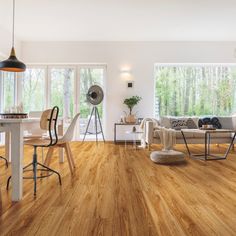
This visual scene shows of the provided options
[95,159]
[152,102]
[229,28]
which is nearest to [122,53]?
[152,102]

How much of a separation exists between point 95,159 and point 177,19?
3413mm

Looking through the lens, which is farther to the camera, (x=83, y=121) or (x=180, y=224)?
(x=83, y=121)

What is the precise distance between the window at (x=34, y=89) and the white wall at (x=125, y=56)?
0.34 metres

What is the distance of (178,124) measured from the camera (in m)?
5.54

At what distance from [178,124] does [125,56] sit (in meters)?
2.55

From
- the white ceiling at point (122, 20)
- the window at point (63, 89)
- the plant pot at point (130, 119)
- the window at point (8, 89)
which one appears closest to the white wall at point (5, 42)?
the white ceiling at point (122, 20)

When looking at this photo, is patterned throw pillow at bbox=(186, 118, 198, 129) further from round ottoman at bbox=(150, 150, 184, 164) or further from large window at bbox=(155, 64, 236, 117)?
round ottoman at bbox=(150, 150, 184, 164)

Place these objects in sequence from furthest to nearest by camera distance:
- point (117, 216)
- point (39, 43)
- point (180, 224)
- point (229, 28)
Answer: point (39, 43) < point (229, 28) < point (117, 216) < point (180, 224)

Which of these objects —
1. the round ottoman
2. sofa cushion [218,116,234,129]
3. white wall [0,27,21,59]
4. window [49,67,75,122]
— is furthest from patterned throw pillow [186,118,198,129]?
white wall [0,27,21,59]

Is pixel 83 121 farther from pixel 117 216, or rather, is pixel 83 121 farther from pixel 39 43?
pixel 117 216

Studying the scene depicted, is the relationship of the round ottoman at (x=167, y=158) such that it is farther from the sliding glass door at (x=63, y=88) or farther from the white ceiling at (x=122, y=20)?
the sliding glass door at (x=63, y=88)

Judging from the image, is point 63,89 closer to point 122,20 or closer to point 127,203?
point 122,20

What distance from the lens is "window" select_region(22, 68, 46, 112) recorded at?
22.8 ft

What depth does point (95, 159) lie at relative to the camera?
429 centimetres
